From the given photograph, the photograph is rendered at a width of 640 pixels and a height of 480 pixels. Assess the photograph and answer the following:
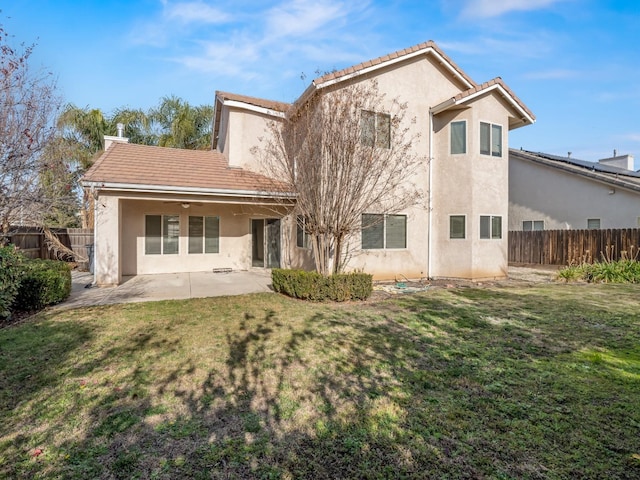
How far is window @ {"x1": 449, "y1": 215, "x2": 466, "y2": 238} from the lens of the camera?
1302cm

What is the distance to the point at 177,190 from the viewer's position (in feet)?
38.3

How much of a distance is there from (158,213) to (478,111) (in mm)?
13362

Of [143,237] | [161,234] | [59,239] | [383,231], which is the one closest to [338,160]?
[383,231]

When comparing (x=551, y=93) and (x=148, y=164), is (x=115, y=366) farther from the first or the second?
(x=551, y=93)

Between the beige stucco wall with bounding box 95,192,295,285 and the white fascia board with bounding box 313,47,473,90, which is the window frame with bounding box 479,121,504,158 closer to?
the white fascia board with bounding box 313,47,473,90

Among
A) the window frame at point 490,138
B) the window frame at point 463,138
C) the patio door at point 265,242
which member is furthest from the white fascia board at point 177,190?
the window frame at point 490,138

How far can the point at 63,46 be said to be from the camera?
10523 mm

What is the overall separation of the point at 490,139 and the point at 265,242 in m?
10.0

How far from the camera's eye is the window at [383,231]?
1208 centimetres

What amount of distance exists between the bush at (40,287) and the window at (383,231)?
869 cm

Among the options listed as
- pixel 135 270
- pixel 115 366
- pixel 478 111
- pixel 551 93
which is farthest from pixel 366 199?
pixel 551 93

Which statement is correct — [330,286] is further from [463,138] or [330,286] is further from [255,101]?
[255,101]

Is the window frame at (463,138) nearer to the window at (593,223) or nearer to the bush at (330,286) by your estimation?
the bush at (330,286)

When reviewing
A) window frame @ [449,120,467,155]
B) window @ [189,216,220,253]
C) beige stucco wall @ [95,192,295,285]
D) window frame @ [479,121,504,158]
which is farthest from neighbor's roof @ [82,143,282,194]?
window frame @ [479,121,504,158]
